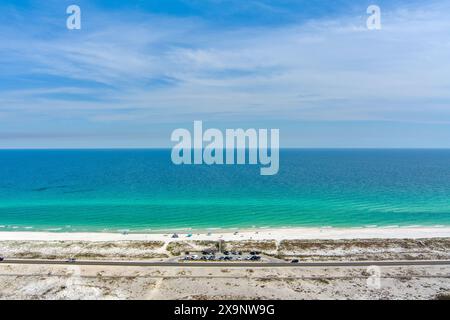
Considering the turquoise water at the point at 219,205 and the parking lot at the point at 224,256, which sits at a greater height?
the turquoise water at the point at 219,205

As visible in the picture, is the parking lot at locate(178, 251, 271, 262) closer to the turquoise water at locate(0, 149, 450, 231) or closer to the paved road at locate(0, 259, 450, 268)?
the paved road at locate(0, 259, 450, 268)

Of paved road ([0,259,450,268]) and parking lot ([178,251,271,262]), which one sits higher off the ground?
parking lot ([178,251,271,262])

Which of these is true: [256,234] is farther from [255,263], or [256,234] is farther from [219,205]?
[219,205]

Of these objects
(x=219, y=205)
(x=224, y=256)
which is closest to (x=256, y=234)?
(x=224, y=256)

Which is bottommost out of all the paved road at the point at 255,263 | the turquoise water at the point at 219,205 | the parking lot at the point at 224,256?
the paved road at the point at 255,263

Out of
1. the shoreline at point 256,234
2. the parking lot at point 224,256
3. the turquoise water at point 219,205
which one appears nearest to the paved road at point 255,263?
the parking lot at point 224,256

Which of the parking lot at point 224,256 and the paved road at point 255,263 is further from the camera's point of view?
the parking lot at point 224,256

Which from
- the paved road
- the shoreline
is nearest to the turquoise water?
the shoreline

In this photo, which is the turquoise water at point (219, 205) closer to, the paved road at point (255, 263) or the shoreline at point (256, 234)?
the shoreline at point (256, 234)
